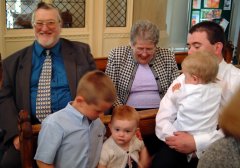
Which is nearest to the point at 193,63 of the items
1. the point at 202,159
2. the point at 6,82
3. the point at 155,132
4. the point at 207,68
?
the point at 207,68

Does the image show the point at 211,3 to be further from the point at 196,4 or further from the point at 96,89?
the point at 96,89

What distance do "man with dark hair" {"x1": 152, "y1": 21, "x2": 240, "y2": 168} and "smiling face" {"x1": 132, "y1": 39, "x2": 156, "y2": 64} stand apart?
29 centimetres

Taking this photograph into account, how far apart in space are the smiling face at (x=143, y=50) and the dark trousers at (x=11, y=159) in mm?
1072

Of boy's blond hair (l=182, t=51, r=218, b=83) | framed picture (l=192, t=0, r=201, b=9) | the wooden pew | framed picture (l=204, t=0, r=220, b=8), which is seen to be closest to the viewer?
the wooden pew

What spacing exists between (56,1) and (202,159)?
3.65 m

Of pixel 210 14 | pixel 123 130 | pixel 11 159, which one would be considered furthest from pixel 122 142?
pixel 210 14

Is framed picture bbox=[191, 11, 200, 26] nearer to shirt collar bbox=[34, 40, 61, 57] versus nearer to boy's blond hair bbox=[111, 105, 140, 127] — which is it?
shirt collar bbox=[34, 40, 61, 57]

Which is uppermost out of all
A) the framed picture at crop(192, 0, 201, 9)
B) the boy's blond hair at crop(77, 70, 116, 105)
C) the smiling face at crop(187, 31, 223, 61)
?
the framed picture at crop(192, 0, 201, 9)

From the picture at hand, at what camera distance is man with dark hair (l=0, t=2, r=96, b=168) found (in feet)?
6.95

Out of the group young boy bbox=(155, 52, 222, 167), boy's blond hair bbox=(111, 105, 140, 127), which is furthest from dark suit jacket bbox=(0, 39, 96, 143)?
young boy bbox=(155, 52, 222, 167)

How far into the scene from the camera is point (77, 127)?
1.61m

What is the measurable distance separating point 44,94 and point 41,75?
0.14 m

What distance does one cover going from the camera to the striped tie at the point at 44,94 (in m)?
2.13

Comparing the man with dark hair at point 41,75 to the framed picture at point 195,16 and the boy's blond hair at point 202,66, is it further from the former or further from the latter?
the framed picture at point 195,16
